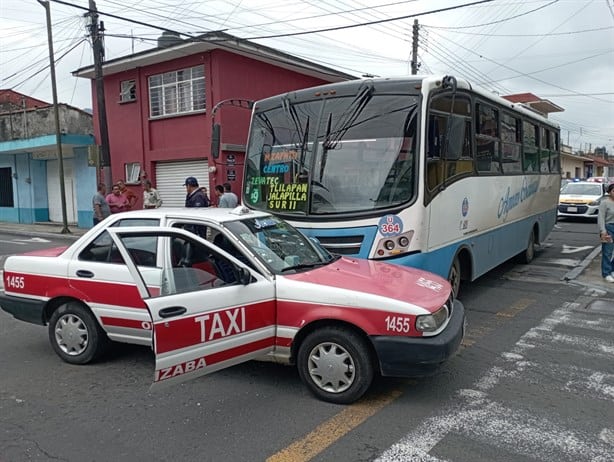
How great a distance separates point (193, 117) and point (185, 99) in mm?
723

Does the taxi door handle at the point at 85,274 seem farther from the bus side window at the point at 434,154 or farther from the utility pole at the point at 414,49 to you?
the utility pole at the point at 414,49

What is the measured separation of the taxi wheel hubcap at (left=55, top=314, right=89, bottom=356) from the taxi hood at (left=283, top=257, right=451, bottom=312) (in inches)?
87.2

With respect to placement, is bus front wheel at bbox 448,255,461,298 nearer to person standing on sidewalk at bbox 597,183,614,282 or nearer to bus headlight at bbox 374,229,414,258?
bus headlight at bbox 374,229,414,258

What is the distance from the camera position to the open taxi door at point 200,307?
143 inches

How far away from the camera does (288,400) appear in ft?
13.9

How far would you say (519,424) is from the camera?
3.81 metres

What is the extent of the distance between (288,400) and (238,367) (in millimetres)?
913

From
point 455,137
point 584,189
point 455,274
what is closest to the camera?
point 455,137

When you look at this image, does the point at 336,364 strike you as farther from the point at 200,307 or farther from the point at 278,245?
the point at 278,245

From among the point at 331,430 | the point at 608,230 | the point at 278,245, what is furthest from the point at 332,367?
the point at 608,230

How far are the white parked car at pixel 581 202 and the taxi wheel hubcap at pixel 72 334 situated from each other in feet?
62.7

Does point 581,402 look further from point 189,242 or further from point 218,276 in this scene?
point 189,242

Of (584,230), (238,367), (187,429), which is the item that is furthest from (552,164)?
(187,429)

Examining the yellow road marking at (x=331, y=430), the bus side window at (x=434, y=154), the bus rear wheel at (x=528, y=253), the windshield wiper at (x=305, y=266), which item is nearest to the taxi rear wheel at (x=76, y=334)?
the windshield wiper at (x=305, y=266)
